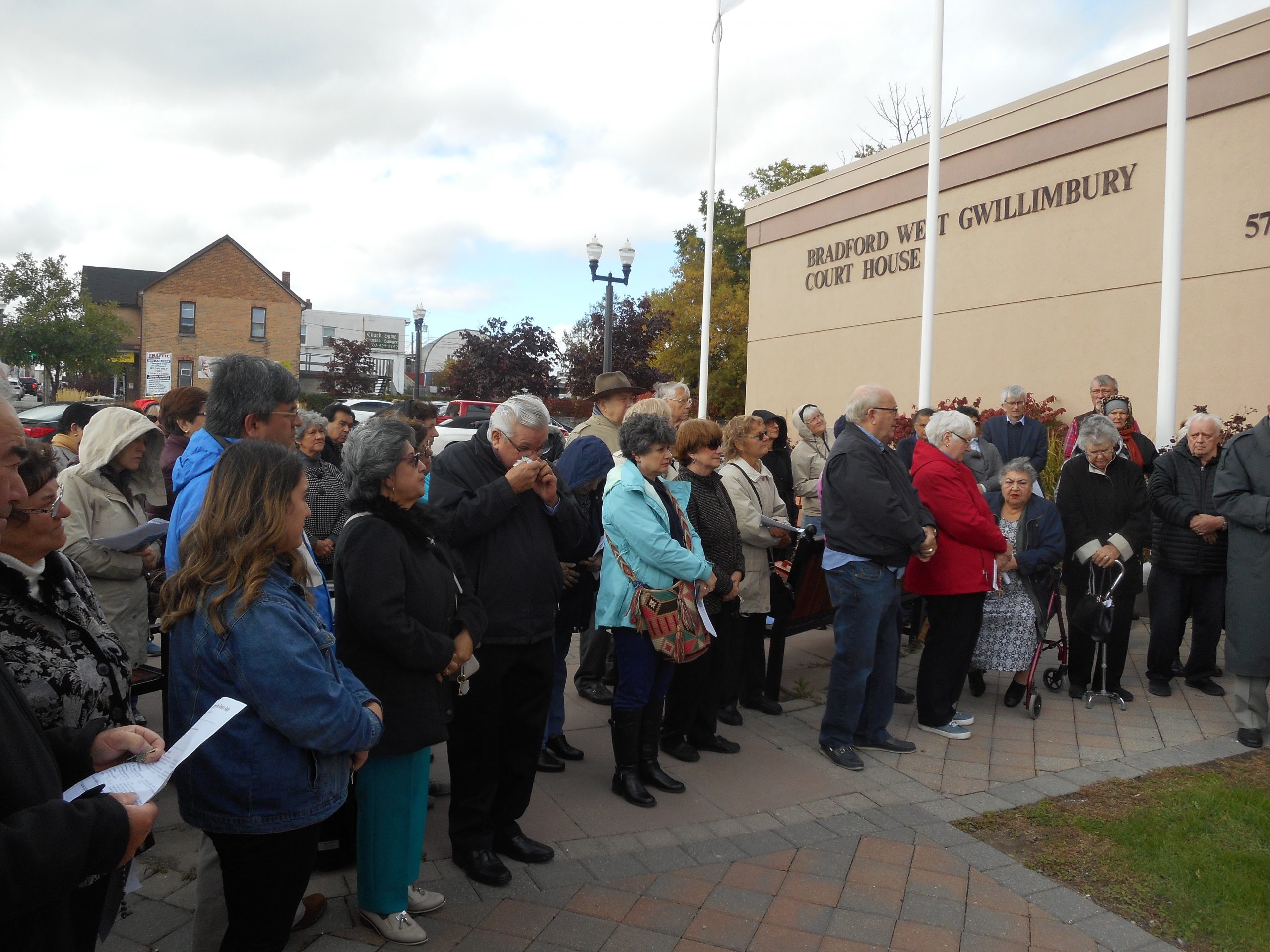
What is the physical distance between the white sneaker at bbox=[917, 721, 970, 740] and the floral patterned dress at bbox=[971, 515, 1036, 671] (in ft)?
1.95

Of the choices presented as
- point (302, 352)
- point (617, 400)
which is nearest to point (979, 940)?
point (617, 400)

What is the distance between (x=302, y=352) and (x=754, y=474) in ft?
258

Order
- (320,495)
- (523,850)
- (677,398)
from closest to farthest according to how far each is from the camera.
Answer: (523,850) → (320,495) → (677,398)

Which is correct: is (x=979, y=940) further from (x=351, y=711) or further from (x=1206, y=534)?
(x=1206, y=534)

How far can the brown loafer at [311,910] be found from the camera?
10.3 feet

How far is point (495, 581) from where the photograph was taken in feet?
11.8

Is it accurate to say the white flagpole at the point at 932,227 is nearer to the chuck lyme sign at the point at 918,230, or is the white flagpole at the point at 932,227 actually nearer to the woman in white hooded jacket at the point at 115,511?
the chuck lyme sign at the point at 918,230

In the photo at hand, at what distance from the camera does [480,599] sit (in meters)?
3.56

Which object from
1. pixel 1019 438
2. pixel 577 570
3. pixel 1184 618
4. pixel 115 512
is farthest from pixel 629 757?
pixel 1019 438

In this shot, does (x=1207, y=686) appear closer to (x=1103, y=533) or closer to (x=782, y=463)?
(x=1103, y=533)

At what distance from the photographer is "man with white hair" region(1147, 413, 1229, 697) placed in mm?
5992

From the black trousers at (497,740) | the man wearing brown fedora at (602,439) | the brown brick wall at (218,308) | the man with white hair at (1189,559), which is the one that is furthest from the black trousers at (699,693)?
the brown brick wall at (218,308)

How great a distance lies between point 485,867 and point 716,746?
1825 mm

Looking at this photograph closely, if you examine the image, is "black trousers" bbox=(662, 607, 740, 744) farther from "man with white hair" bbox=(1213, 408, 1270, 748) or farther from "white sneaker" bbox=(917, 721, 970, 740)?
"man with white hair" bbox=(1213, 408, 1270, 748)
